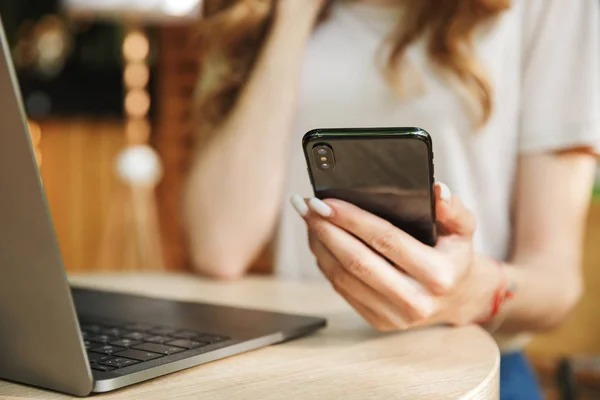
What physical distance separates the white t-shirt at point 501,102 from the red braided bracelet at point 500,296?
0.14 meters

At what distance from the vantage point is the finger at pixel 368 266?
1.59 feet

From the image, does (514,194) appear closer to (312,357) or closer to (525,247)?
(525,247)

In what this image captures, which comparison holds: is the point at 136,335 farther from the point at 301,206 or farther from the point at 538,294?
the point at 538,294

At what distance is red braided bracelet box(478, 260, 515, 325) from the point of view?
23.5 inches

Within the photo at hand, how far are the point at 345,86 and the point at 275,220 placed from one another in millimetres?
183

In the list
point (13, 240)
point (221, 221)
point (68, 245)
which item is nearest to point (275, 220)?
point (221, 221)

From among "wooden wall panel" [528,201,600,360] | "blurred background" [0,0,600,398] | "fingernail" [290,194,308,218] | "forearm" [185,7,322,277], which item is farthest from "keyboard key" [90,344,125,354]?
"blurred background" [0,0,600,398]

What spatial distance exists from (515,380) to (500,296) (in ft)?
0.67

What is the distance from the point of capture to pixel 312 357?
492 mm

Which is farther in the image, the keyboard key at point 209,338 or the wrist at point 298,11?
the wrist at point 298,11

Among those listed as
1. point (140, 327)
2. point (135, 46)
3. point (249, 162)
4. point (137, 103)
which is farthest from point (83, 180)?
point (140, 327)

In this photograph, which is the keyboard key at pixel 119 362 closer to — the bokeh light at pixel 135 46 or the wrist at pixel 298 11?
the wrist at pixel 298 11

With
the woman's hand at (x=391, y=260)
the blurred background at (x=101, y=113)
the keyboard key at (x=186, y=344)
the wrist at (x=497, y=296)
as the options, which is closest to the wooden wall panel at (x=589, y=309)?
the blurred background at (x=101, y=113)

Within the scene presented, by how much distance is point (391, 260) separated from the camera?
1.60 feet
